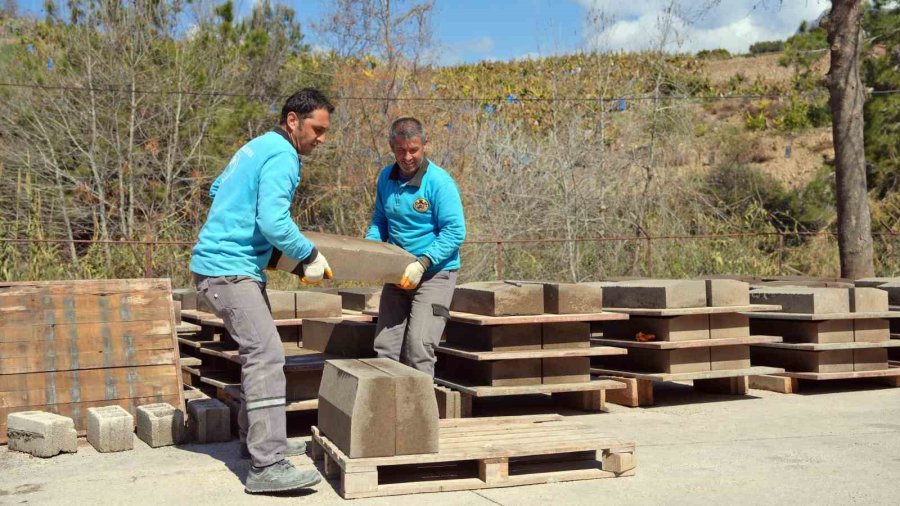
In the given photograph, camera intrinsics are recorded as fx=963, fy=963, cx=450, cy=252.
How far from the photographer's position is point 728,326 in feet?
26.0

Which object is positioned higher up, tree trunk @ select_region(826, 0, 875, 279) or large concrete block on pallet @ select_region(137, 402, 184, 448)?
tree trunk @ select_region(826, 0, 875, 279)

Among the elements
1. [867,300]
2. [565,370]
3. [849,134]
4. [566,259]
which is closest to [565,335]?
[565,370]

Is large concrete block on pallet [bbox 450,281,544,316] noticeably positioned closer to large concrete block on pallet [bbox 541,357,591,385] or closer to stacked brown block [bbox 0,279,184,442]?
large concrete block on pallet [bbox 541,357,591,385]

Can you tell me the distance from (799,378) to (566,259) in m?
7.56

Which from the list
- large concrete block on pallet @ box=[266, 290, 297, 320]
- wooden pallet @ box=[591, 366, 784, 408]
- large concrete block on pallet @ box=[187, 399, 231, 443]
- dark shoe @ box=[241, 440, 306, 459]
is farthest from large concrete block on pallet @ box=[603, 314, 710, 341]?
large concrete block on pallet @ box=[187, 399, 231, 443]

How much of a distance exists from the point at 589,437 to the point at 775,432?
1.89m

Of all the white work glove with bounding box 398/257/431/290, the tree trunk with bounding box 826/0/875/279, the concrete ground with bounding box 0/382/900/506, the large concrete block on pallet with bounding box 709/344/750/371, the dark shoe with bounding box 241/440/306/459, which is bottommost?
the concrete ground with bounding box 0/382/900/506

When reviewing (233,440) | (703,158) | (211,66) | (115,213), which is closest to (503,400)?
(233,440)

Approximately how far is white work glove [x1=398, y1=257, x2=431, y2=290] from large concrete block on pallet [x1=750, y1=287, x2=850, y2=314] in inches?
161

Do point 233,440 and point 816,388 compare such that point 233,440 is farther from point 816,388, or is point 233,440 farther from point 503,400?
point 816,388

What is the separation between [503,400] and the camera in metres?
8.20

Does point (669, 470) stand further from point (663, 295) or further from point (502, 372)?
point (663, 295)

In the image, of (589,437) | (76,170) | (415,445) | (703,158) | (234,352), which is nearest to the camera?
(415,445)

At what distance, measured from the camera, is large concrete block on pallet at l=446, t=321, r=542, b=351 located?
6.84 meters
